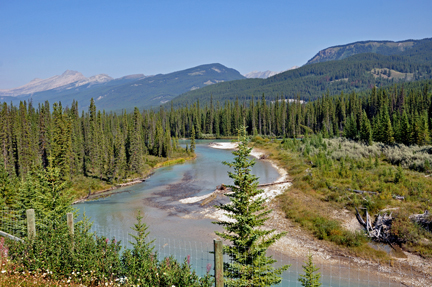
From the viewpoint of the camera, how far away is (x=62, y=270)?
8.82 meters

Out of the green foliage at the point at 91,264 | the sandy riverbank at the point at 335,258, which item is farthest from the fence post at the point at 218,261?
the sandy riverbank at the point at 335,258

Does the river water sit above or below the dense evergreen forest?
below

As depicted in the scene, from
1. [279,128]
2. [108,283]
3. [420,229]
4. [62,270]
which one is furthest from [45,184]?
[279,128]

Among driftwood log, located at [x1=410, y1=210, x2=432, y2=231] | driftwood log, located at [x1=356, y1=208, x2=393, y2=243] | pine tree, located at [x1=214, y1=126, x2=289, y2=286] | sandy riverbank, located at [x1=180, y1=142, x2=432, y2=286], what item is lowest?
sandy riverbank, located at [x1=180, y1=142, x2=432, y2=286]

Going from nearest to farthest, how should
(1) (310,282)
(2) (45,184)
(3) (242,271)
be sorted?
1. (3) (242,271)
2. (1) (310,282)
3. (2) (45,184)

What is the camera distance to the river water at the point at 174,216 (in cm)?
1944

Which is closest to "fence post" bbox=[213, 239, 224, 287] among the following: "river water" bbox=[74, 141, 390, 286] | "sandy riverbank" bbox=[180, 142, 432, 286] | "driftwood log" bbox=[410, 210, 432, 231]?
"river water" bbox=[74, 141, 390, 286]

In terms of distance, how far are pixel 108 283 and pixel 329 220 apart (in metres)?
21.7

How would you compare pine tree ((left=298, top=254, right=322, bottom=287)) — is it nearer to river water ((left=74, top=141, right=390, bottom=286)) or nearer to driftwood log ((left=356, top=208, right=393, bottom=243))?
river water ((left=74, top=141, right=390, bottom=286))

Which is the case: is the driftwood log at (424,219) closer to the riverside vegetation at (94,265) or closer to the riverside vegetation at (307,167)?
the riverside vegetation at (307,167)

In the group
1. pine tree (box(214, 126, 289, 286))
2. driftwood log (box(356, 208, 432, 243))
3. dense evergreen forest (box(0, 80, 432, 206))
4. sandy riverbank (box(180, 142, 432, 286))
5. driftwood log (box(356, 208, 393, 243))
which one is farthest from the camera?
dense evergreen forest (box(0, 80, 432, 206))

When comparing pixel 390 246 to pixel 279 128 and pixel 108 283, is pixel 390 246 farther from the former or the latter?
pixel 279 128

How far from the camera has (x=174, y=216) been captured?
3081cm

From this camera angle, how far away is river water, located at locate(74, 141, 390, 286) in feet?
63.8
